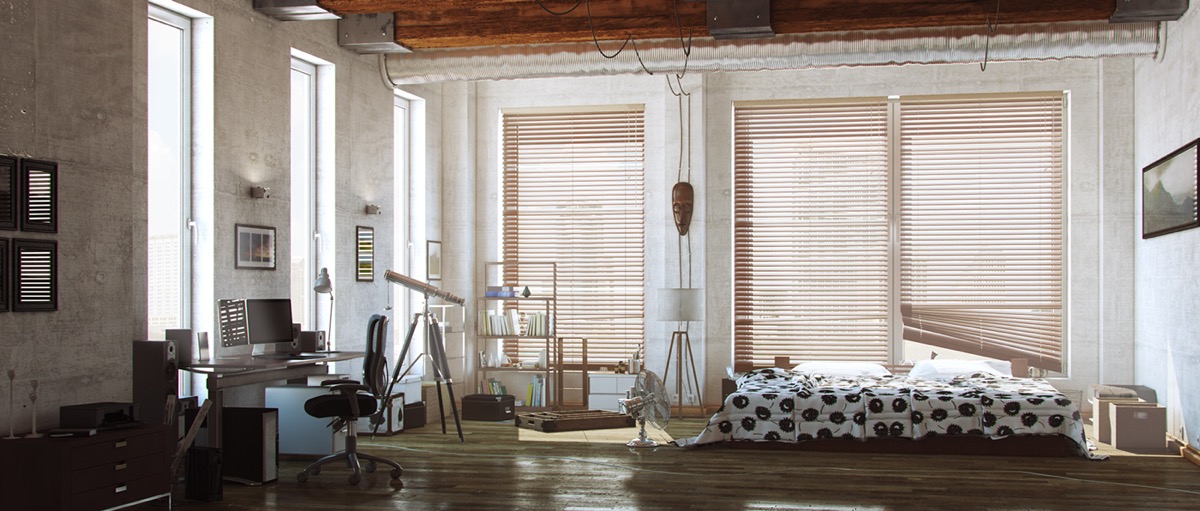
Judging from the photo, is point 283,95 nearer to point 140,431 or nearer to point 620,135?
point 140,431

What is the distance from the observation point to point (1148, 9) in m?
7.46

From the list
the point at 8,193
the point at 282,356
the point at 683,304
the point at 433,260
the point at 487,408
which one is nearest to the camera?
the point at 8,193

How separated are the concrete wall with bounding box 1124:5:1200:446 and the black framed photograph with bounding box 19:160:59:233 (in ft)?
23.9

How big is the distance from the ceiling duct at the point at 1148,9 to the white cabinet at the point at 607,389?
5.24m

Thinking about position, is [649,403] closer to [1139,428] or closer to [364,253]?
[364,253]

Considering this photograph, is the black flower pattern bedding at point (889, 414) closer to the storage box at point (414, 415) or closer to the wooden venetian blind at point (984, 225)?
the wooden venetian blind at point (984, 225)

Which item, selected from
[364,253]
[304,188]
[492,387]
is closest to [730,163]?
[492,387]

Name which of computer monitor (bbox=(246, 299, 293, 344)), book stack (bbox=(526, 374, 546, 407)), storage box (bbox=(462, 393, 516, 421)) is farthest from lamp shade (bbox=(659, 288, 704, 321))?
computer monitor (bbox=(246, 299, 293, 344))

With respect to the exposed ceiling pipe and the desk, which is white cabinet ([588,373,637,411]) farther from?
the desk

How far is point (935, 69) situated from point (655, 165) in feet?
9.42

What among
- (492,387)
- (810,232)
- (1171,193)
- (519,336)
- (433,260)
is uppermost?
(1171,193)

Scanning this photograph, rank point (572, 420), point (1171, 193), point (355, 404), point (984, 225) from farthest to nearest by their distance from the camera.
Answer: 1. point (984, 225)
2. point (572, 420)
3. point (1171, 193)
4. point (355, 404)

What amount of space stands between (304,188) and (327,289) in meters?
1.03

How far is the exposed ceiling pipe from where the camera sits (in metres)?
7.89
